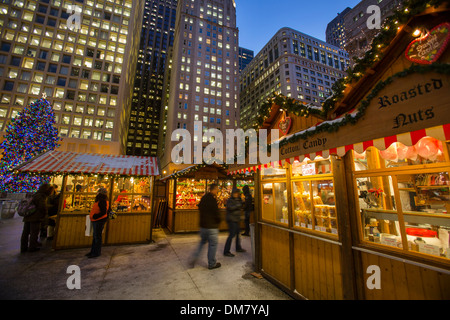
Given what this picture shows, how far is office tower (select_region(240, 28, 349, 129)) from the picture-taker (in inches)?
2694

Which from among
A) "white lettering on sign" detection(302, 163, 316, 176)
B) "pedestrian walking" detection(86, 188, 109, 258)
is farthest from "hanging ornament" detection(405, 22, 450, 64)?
"pedestrian walking" detection(86, 188, 109, 258)

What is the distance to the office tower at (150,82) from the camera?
86.7 m

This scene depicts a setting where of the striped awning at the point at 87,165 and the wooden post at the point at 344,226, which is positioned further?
the striped awning at the point at 87,165

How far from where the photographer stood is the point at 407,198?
116 inches

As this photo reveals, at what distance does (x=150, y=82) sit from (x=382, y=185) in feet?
339

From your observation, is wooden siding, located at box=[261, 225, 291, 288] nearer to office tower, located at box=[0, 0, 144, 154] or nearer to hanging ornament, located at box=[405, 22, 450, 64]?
hanging ornament, located at box=[405, 22, 450, 64]

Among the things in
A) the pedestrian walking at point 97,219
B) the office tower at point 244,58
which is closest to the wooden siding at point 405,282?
the pedestrian walking at point 97,219

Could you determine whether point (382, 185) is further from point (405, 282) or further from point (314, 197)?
point (405, 282)

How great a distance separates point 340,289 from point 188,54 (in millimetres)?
60321

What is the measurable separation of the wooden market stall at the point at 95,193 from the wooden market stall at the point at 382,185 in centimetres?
638

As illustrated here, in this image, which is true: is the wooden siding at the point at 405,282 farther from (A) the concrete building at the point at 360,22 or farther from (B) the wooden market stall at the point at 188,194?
(A) the concrete building at the point at 360,22

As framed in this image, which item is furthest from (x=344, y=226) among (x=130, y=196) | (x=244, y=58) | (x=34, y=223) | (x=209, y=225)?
(x=244, y=58)

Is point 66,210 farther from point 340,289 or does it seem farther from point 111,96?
point 111,96

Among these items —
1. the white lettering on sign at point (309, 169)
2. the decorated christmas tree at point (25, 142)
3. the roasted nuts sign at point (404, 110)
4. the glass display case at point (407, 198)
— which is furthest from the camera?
the decorated christmas tree at point (25, 142)
